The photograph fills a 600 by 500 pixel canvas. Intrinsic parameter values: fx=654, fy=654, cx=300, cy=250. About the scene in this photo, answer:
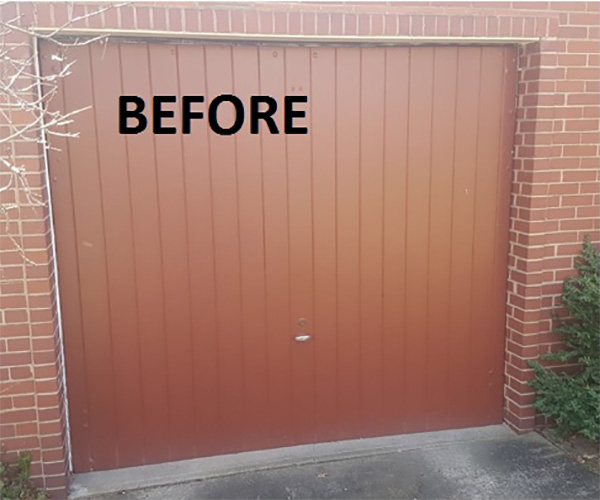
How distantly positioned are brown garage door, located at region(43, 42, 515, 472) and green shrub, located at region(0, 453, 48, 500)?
366mm

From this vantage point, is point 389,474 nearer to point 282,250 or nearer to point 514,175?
point 282,250

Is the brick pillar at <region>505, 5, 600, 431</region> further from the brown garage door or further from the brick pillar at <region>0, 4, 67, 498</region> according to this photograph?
the brick pillar at <region>0, 4, 67, 498</region>

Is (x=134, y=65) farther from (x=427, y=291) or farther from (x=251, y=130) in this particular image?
(x=427, y=291)

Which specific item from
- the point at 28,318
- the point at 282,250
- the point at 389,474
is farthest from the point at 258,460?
the point at 28,318

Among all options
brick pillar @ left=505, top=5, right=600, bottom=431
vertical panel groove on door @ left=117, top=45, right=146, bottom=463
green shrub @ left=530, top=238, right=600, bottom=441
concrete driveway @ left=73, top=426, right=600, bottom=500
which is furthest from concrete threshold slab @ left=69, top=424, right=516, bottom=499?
brick pillar @ left=505, top=5, right=600, bottom=431

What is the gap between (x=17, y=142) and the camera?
10.4 ft

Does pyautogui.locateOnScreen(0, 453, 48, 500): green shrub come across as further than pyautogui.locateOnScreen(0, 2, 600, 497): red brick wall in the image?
Yes

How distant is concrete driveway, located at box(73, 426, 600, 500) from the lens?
11.8ft

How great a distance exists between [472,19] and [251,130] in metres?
1.40

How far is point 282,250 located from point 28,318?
1.43 meters

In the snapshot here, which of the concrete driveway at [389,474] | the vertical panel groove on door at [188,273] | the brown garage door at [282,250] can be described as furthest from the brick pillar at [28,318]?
the vertical panel groove on door at [188,273]

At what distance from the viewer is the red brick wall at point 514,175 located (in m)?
3.29

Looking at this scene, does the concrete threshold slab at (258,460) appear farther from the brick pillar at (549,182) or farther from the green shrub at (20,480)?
the brick pillar at (549,182)

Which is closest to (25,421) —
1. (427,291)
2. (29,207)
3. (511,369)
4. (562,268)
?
(29,207)
